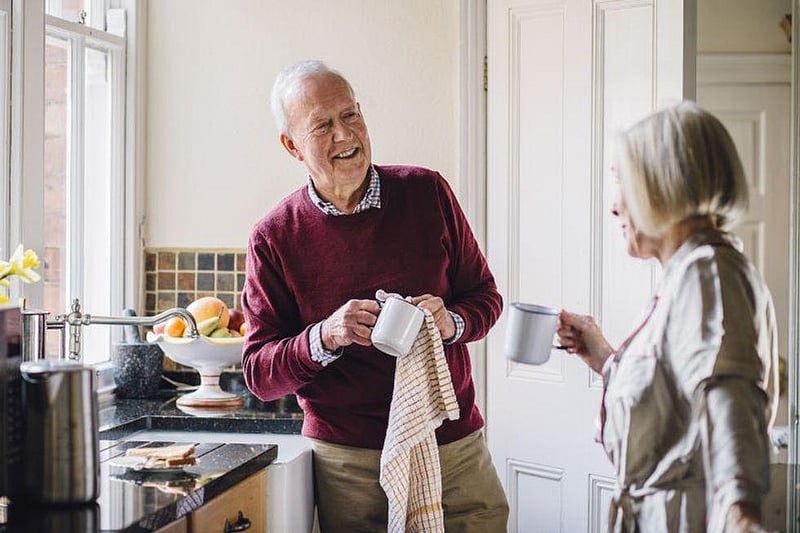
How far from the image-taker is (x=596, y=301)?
9.66 ft

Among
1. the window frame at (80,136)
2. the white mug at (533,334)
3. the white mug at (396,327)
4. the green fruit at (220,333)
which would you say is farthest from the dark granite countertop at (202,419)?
the white mug at (533,334)

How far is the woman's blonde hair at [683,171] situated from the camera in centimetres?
150

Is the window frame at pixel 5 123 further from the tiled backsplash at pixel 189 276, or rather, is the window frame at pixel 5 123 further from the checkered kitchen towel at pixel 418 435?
the checkered kitchen towel at pixel 418 435

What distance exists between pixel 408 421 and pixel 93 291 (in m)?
1.38

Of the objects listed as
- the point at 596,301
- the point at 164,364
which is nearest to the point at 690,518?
the point at 596,301

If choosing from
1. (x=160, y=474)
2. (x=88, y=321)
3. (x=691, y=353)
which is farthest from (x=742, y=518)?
(x=88, y=321)

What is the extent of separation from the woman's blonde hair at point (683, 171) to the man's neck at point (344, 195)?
3.23 feet

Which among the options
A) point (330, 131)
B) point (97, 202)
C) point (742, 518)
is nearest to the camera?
point (742, 518)

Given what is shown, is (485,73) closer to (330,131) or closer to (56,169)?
(330,131)

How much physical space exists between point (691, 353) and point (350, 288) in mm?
1074

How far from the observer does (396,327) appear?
7.06ft

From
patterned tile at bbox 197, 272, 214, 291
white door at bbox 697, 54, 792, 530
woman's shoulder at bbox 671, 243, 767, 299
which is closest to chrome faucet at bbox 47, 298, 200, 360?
patterned tile at bbox 197, 272, 214, 291

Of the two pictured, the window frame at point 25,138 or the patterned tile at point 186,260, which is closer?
the window frame at point 25,138

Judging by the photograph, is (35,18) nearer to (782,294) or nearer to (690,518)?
(690,518)
